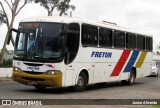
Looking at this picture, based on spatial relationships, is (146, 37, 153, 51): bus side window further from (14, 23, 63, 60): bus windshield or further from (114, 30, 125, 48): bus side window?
(14, 23, 63, 60): bus windshield

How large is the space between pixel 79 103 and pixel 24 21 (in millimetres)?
5847

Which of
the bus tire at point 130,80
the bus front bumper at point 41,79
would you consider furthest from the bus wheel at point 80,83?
the bus tire at point 130,80

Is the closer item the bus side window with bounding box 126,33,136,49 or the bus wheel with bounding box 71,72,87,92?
the bus wheel with bounding box 71,72,87,92

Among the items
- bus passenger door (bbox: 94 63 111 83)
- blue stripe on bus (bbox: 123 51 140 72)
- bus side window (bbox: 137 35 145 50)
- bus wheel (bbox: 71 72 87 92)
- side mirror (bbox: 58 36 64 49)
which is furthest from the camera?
bus side window (bbox: 137 35 145 50)

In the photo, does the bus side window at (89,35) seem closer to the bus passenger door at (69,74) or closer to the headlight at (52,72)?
the bus passenger door at (69,74)

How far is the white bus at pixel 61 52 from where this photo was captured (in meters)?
18.2

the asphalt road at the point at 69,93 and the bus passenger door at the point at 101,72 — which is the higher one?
the bus passenger door at the point at 101,72

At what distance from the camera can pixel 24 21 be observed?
19.5 m

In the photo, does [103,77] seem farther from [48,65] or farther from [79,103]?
[79,103]

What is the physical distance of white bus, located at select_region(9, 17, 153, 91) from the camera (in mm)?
18234

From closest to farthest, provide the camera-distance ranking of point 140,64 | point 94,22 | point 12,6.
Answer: point 94,22 < point 140,64 < point 12,6

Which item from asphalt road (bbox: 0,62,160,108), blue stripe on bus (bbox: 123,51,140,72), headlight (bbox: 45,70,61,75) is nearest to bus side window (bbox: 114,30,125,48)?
blue stripe on bus (bbox: 123,51,140,72)

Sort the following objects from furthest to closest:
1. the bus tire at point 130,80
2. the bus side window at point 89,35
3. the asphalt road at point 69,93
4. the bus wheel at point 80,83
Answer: the bus tire at point 130,80
the bus side window at point 89,35
the bus wheel at point 80,83
the asphalt road at point 69,93

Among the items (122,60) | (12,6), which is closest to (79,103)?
(122,60)
